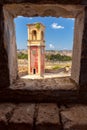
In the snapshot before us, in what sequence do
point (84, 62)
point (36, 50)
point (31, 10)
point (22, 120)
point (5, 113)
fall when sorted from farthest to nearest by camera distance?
point (36, 50)
point (31, 10)
point (84, 62)
point (5, 113)
point (22, 120)

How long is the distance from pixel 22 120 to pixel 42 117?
16 centimetres

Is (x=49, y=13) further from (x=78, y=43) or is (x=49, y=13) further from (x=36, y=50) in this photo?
(x=36, y=50)

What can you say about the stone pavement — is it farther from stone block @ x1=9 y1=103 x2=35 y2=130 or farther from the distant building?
the distant building

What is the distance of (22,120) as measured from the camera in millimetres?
1439

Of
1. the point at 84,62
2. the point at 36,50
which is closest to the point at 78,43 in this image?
the point at 84,62

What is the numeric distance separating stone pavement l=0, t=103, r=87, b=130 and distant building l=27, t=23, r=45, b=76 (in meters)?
18.2

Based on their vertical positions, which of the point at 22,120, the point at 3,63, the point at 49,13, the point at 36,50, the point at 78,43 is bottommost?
the point at 36,50

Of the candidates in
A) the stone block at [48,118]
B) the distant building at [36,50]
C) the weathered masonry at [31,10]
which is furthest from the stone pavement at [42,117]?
the distant building at [36,50]

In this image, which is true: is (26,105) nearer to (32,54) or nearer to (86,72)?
(86,72)

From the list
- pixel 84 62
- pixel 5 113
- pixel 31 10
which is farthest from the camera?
pixel 31 10

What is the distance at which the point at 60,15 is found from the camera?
2121 mm

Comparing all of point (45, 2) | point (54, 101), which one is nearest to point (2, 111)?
point (54, 101)

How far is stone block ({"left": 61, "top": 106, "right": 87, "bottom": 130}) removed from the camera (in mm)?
1386

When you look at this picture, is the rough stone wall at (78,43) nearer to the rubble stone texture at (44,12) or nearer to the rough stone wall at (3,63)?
the rubble stone texture at (44,12)
